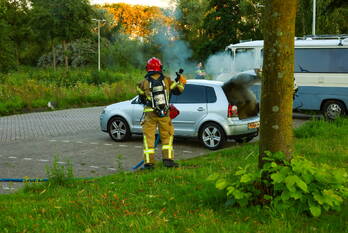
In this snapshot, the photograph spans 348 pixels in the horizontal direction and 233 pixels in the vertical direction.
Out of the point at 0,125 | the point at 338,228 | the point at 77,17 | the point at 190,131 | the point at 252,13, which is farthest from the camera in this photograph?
the point at 252,13

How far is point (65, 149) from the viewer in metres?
11.3

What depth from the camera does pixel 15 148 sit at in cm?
1154

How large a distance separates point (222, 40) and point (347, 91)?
28.2 meters

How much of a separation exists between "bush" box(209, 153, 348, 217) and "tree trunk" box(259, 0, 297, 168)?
22 centimetres

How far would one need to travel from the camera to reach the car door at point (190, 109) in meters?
11.3

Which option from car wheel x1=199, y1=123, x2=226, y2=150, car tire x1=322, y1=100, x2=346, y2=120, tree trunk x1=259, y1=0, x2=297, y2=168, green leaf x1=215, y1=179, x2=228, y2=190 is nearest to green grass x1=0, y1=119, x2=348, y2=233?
green leaf x1=215, y1=179, x2=228, y2=190

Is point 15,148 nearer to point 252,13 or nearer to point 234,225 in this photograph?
point 234,225

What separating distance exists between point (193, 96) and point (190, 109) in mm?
316

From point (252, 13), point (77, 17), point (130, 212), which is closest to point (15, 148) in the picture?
point (130, 212)

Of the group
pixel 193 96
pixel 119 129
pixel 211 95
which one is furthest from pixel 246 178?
pixel 119 129

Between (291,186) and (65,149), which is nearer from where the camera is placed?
(291,186)

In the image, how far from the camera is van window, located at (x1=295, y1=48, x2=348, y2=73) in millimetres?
16859

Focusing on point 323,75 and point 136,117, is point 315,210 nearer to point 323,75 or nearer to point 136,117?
point 136,117

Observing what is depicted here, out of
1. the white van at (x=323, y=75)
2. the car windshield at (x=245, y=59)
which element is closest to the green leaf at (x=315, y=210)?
the white van at (x=323, y=75)
